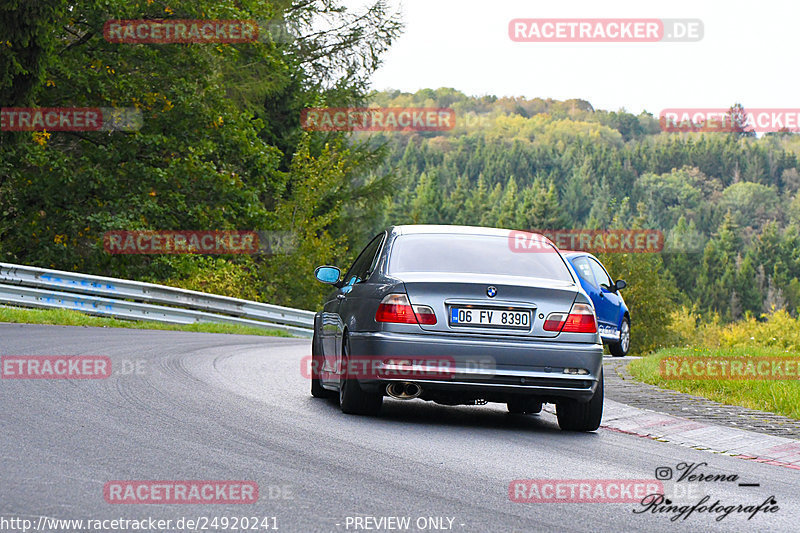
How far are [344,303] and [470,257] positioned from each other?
119cm

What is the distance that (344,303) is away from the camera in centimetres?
908

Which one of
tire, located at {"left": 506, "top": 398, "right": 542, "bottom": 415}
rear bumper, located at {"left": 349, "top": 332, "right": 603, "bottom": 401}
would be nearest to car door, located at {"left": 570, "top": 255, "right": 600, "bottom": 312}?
tire, located at {"left": 506, "top": 398, "right": 542, "bottom": 415}

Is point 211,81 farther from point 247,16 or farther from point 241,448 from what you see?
point 241,448

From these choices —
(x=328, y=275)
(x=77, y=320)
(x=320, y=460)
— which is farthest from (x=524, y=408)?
(x=77, y=320)

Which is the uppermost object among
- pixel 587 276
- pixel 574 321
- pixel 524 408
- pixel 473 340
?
pixel 587 276

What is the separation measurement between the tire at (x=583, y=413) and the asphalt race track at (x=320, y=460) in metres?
0.15

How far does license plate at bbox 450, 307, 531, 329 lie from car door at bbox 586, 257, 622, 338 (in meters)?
11.1

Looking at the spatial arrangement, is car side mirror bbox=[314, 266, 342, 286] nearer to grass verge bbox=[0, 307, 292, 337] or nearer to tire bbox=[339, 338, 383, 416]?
tire bbox=[339, 338, 383, 416]

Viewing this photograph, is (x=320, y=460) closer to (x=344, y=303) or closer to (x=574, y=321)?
(x=574, y=321)

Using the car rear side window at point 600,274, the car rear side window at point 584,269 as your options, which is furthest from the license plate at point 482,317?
the car rear side window at point 600,274

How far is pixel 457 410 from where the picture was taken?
9.88m

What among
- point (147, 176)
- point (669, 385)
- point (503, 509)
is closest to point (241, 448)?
point (503, 509)

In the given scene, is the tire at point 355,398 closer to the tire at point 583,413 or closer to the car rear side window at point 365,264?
the car rear side window at point 365,264

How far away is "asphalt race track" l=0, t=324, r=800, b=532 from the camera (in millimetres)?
4766
